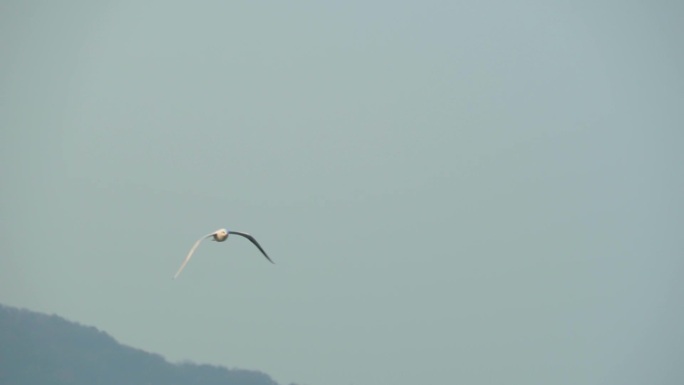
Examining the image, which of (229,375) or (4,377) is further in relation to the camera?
(4,377)

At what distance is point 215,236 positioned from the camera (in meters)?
58.2

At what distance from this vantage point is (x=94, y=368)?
11294 centimetres

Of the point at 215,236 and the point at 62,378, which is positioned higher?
the point at 215,236

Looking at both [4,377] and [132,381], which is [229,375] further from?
[4,377]

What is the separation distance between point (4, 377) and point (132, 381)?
52.8ft

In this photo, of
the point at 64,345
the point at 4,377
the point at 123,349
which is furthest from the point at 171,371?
the point at 4,377

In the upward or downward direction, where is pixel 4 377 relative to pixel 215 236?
downward

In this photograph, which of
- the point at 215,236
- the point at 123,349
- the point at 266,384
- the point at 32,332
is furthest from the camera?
the point at 32,332

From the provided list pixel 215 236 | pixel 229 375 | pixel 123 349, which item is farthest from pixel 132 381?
pixel 215 236

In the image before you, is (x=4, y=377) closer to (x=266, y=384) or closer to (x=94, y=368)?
(x=94, y=368)

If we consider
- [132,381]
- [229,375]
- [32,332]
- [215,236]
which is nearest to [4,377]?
[32,332]

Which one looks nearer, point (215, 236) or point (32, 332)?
point (215, 236)

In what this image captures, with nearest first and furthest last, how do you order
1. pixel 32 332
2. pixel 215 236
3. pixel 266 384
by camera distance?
pixel 215 236 → pixel 266 384 → pixel 32 332

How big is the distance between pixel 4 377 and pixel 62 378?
7929mm
